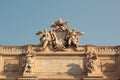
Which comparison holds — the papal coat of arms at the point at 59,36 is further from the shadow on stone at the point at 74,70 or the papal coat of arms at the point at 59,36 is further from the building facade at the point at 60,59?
the shadow on stone at the point at 74,70

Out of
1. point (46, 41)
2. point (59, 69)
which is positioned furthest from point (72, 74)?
point (46, 41)

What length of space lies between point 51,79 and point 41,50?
8.06 feet

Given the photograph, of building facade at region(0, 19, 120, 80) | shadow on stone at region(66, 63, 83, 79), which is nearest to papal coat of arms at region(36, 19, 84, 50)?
building facade at region(0, 19, 120, 80)

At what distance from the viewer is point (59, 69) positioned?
3338 centimetres

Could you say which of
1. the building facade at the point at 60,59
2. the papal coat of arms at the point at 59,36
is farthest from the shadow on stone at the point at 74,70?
the papal coat of arms at the point at 59,36

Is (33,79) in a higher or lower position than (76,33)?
lower

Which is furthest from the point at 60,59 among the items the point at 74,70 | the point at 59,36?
the point at 59,36

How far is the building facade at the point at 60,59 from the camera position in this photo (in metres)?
32.9

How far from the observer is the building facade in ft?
108

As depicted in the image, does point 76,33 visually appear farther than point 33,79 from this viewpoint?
Yes

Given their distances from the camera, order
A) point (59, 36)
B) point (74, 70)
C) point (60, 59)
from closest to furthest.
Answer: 1. point (74, 70)
2. point (60, 59)
3. point (59, 36)

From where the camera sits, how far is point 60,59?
33719mm

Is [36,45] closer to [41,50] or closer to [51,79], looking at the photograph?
[41,50]

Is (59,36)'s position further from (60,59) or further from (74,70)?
(74,70)
